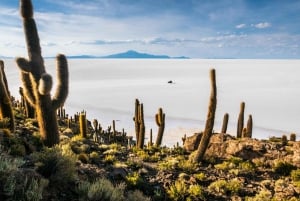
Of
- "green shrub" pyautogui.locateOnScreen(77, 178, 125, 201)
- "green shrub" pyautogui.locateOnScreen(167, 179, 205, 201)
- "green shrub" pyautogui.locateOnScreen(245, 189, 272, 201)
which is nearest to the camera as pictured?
"green shrub" pyautogui.locateOnScreen(77, 178, 125, 201)

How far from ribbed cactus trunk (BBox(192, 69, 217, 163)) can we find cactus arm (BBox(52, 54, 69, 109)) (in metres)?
6.54

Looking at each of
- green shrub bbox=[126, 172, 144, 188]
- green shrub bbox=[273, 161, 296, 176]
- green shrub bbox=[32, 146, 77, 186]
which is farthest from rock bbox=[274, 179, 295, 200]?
green shrub bbox=[32, 146, 77, 186]

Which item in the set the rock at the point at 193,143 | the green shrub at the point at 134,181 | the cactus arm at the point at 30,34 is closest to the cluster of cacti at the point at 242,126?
the rock at the point at 193,143

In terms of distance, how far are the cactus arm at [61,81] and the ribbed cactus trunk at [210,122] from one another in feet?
21.5

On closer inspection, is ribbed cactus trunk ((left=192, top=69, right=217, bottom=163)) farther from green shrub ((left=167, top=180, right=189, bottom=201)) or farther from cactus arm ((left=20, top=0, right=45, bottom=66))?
cactus arm ((left=20, top=0, right=45, bottom=66))

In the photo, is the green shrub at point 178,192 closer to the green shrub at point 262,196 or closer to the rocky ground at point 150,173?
the rocky ground at point 150,173

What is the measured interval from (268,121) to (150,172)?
32.4 metres

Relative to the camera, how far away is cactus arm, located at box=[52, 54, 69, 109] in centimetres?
1223

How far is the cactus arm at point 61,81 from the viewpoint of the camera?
12.2 meters

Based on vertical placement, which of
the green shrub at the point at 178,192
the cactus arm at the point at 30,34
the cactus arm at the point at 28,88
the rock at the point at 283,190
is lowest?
the rock at the point at 283,190

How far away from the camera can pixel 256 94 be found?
63156 millimetres

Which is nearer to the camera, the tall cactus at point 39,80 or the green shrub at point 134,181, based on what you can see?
the green shrub at point 134,181

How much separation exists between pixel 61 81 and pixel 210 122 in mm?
7053

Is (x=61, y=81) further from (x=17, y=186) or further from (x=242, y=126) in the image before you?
(x=242, y=126)
